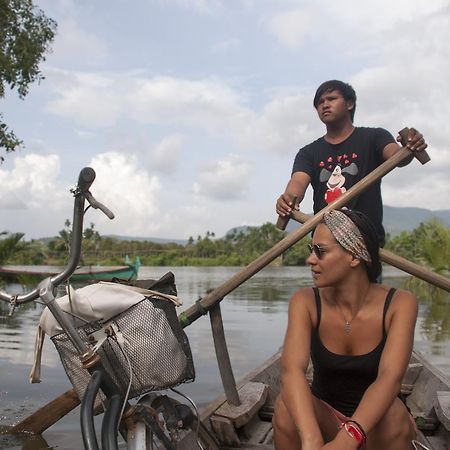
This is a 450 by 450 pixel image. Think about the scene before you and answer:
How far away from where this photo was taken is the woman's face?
221 cm

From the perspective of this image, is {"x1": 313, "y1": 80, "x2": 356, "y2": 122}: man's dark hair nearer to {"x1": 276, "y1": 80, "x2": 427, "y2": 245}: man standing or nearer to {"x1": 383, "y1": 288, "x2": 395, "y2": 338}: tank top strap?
{"x1": 276, "y1": 80, "x2": 427, "y2": 245}: man standing

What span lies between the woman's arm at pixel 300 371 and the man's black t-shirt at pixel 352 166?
43.2 inches

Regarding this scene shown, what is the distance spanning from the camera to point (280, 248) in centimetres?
328

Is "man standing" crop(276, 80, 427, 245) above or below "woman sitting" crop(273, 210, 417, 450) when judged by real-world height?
above

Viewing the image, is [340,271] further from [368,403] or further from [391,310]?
[368,403]

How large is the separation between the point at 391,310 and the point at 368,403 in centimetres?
37

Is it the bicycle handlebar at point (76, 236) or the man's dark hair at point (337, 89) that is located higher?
the man's dark hair at point (337, 89)

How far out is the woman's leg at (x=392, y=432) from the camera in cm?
214

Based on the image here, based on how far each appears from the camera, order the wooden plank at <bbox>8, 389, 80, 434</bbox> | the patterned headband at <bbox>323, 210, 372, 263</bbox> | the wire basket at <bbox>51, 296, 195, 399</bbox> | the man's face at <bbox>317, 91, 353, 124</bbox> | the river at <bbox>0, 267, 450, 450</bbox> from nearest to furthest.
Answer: the wire basket at <bbox>51, 296, 195, 399</bbox> → the patterned headband at <bbox>323, 210, 372, 263</bbox> → the wooden plank at <bbox>8, 389, 80, 434</bbox> → the man's face at <bbox>317, 91, 353, 124</bbox> → the river at <bbox>0, 267, 450, 450</bbox>

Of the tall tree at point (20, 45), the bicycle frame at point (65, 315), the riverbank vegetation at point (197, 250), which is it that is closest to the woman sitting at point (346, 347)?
the bicycle frame at point (65, 315)

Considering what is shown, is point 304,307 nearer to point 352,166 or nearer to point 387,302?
point 387,302

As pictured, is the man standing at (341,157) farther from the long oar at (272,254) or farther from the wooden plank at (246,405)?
the wooden plank at (246,405)

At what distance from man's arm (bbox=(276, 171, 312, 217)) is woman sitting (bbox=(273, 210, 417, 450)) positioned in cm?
107

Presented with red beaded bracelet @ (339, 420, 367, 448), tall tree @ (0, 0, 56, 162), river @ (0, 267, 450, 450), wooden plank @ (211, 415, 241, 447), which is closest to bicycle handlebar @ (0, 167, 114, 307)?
red beaded bracelet @ (339, 420, 367, 448)
